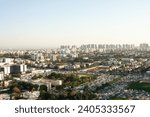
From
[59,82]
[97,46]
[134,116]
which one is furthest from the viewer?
[97,46]

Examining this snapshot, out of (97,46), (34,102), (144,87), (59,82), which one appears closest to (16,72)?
(59,82)

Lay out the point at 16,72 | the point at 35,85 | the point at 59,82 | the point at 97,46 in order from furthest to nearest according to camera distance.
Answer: the point at 97,46 → the point at 16,72 → the point at 59,82 → the point at 35,85

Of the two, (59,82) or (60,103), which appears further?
(59,82)

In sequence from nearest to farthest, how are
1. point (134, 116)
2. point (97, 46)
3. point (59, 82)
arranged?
point (134, 116) < point (59, 82) < point (97, 46)

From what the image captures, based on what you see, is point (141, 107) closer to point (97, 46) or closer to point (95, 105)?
point (95, 105)

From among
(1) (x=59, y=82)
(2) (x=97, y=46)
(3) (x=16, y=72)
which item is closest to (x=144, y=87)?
(1) (x=59, y=82)

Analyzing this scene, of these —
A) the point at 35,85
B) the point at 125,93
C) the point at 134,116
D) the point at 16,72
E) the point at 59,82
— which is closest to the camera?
the point at 134,116

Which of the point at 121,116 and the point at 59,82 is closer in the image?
the point at 121,116

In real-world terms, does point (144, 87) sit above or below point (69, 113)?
below

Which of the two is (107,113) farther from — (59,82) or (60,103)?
(59,82)
